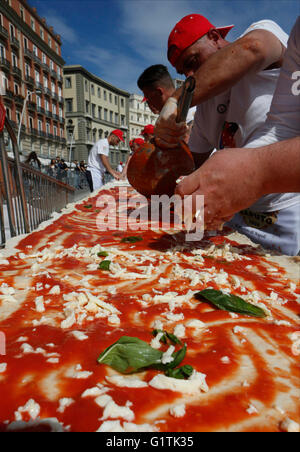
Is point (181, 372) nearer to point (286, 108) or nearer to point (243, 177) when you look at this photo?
point (243, 177)

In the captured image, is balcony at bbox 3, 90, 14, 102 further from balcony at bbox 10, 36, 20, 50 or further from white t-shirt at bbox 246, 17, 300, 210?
white t-shirt at bbox 246, 17, 300, 210

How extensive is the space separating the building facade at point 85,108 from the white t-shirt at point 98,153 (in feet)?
126

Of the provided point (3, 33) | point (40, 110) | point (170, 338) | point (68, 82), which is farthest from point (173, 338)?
point (68, 82)

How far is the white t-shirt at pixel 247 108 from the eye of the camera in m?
2.51

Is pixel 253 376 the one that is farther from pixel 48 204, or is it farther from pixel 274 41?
pixel 48 204

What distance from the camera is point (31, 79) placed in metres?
36.3

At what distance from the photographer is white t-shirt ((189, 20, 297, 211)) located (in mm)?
2506

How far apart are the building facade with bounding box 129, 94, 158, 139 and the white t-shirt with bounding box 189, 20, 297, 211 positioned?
6647 cm

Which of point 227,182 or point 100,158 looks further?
point 100,158

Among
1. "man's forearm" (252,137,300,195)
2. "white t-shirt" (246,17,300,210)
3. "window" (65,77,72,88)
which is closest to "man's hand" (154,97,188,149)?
"white t-shirt" (246,17,300,210)

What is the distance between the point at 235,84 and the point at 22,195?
2432 millimetres

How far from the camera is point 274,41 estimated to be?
7.57 ft

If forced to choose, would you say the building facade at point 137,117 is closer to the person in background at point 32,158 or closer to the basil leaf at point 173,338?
the person in background at point 32,158
